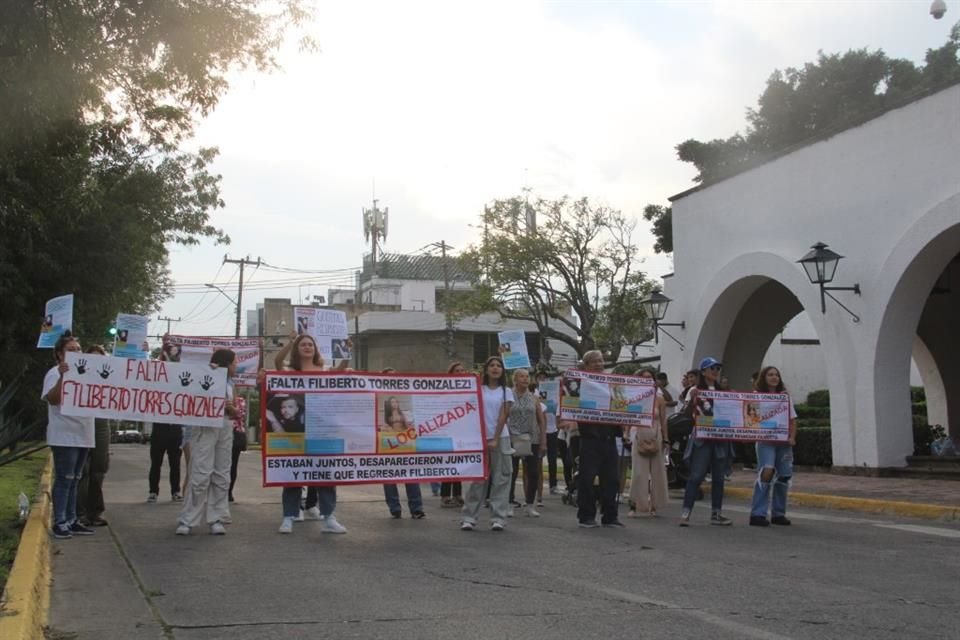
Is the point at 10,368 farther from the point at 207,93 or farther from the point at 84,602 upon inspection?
the point at 84,602

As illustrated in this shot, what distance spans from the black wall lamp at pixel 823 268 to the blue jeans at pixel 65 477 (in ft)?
40.9

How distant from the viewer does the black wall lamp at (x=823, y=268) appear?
1698 centimetres

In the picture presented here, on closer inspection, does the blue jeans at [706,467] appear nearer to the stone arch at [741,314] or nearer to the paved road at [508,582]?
the paved road at [508,582]

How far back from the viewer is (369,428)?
32.7 ft

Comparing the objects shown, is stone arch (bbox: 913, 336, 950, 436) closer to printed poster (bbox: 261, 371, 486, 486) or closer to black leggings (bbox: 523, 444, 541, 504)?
black leggings (bbox: 523, 444, 541, 504)

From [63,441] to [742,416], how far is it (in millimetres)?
7137

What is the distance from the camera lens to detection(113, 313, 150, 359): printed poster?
1154 cm

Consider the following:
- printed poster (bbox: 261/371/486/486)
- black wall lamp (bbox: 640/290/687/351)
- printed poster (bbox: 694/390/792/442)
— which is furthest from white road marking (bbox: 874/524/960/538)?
black wall lamp (bbox: 640/290/687/351)

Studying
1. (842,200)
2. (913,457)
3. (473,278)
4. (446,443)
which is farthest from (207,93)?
(473,278)

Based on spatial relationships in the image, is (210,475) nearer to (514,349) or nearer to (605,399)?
(605,399)

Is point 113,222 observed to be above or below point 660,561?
above

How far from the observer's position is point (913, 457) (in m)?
16.8

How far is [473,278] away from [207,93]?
24.1 metres

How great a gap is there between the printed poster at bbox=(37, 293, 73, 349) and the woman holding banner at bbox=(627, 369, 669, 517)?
254 inches
